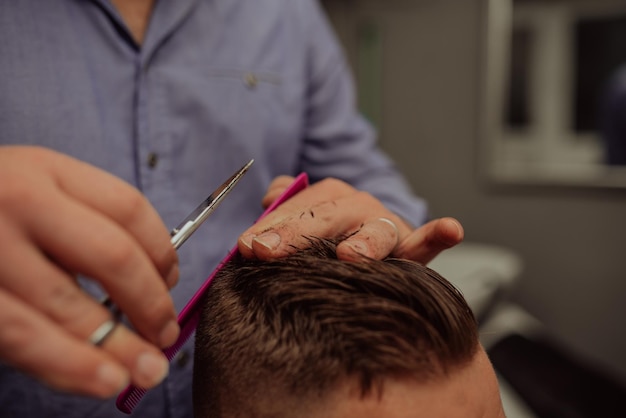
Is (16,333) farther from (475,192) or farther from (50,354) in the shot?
(475,192)

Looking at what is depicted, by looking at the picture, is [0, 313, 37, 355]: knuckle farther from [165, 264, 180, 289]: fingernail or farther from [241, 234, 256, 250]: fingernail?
[241, 234, 256, 250]: fingernail

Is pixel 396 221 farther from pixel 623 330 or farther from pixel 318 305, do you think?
pixel 623 330

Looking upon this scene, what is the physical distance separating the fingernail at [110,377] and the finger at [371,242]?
0.34m

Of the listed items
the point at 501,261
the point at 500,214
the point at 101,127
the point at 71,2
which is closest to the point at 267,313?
the point at 101,127

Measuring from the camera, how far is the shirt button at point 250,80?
A: 1218 mm

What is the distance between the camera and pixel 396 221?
2.78 feet

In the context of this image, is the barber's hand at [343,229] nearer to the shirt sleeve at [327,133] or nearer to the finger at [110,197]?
the finger at [110,197]

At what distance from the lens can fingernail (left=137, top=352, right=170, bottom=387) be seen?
1.48 ft

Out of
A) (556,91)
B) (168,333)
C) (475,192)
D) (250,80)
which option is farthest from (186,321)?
(556,91)

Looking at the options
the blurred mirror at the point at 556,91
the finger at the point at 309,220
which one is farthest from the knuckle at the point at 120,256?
the blurred mirror at the point at 556,91

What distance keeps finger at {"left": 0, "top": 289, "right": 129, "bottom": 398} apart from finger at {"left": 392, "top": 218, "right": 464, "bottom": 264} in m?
0.50

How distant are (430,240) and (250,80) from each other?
24.1 inches

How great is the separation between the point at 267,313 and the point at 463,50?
290 centimetres

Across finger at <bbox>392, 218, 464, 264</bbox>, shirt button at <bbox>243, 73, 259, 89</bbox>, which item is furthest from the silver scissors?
shirt button at <bbox>243, 73, 259, 89</bbox>
